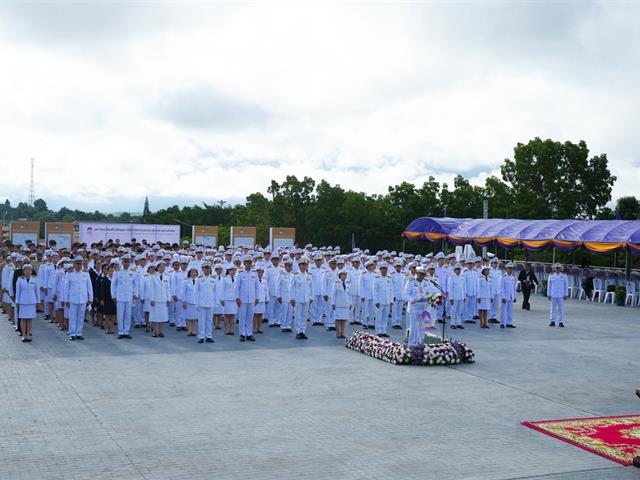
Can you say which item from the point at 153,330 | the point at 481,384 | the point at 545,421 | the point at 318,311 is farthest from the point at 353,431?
the point at 318,311

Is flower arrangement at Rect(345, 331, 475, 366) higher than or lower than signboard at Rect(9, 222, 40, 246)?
lower

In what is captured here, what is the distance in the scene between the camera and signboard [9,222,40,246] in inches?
1144

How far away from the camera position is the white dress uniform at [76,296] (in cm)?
1491

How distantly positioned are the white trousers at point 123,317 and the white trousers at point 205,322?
5.52 ft

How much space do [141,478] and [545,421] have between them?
5.43 m

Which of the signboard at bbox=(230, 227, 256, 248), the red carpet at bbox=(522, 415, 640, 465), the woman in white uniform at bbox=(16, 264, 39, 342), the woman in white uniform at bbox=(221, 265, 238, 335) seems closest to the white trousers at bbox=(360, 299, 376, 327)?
the woman in white uniform at bbox=(221, 265, 238, 335)

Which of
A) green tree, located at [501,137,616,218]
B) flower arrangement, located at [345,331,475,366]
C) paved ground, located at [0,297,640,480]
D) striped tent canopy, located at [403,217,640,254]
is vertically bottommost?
paved ground, located at [0,297,640,480]

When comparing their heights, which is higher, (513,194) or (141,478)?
(513,194)

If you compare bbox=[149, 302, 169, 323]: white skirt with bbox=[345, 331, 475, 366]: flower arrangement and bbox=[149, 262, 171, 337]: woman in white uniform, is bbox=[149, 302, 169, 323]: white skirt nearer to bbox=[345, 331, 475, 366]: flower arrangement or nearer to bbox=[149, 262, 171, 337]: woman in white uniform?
bbox=[149, 262, 171, 337]: woman in white uniform

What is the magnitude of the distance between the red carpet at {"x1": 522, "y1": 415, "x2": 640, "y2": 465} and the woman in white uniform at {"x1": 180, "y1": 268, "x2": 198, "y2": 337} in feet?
29.6

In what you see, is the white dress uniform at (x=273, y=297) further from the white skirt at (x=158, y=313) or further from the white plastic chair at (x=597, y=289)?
the white plastic chair at (x=597, y=289)

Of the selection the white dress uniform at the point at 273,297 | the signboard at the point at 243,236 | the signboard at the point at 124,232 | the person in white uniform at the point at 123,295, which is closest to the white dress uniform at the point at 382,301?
the white dress uniform at the point at 273,297

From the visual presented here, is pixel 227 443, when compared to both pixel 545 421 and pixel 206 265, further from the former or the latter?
pixel 206 265

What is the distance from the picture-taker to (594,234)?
90.9ft
